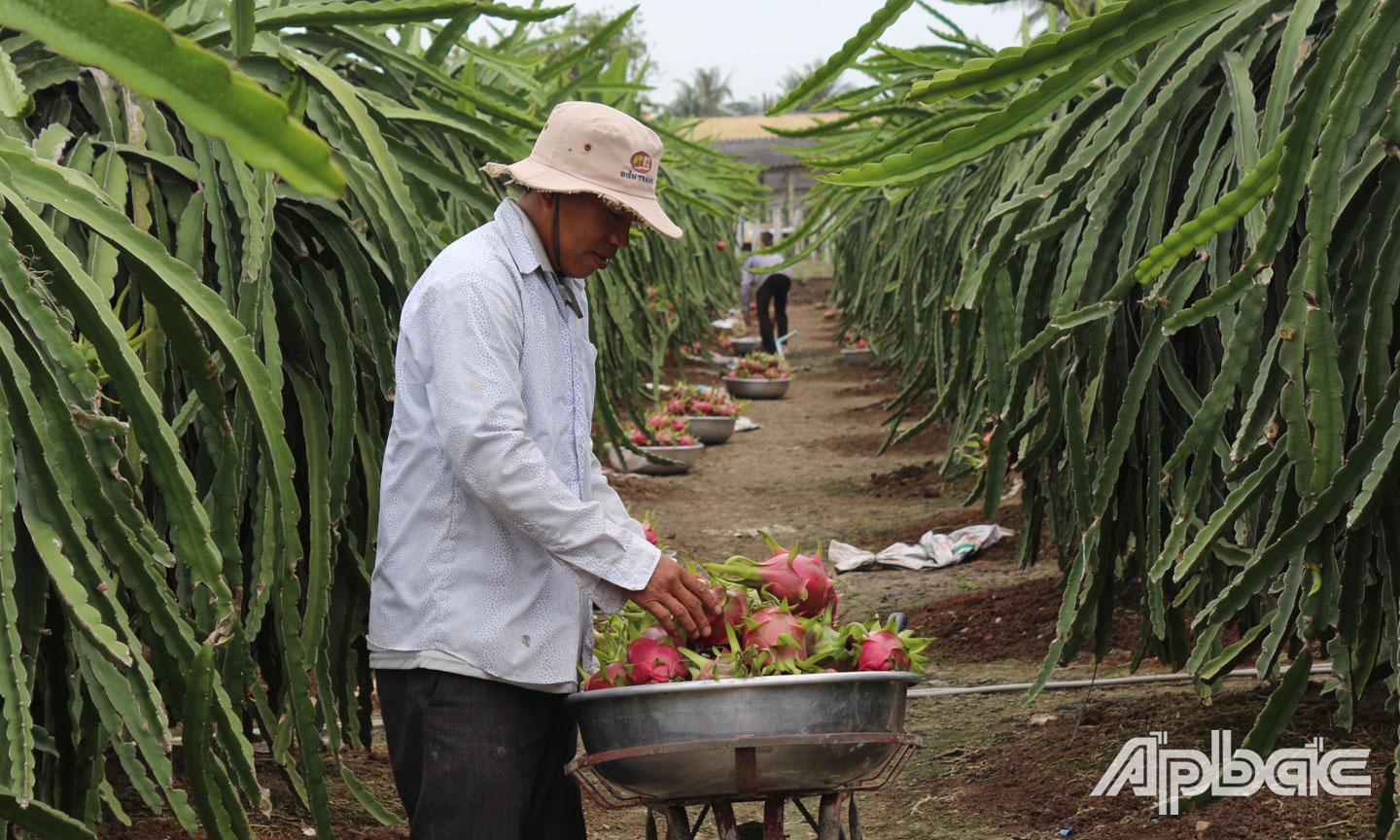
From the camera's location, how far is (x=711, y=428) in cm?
1048

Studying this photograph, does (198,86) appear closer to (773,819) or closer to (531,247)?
(531,247)

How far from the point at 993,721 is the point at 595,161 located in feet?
8.46

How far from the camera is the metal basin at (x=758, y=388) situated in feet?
44.1

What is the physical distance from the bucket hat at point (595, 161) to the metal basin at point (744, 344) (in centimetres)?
1517

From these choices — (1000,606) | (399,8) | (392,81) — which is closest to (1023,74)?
(399,8)

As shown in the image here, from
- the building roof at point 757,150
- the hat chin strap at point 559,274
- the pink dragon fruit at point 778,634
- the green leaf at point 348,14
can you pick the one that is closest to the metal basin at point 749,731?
the pink dragon fruit at point 778,634

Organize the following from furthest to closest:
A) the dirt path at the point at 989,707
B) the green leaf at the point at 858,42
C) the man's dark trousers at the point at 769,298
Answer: the man's dark trousers at the point at 769,298
the dirt path at the point at 989,707
the green leaf at the point at 858,42

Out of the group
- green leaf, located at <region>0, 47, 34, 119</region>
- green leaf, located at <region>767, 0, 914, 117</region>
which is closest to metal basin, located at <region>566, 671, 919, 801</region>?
green leaf, located at <region>767, 0, 914, 117</region>

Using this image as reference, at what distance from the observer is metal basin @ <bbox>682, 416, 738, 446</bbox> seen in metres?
10.4

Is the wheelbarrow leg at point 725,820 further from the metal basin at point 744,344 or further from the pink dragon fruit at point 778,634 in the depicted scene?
the metal basin at point 744,344

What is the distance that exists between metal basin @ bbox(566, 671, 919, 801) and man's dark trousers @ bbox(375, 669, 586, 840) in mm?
199

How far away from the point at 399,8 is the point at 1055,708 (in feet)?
8.82

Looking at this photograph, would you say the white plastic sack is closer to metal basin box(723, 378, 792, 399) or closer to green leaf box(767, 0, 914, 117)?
green leaf box(767, 0, 914, 117)

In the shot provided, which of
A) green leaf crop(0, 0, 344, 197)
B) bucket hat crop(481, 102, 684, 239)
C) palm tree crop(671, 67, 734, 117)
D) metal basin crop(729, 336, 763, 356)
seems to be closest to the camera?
green leaf crop(0, 0, 344, 197)
